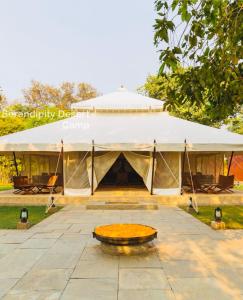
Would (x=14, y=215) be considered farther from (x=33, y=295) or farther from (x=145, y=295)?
(x=145, y=295)

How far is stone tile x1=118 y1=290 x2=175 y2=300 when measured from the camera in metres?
3.92

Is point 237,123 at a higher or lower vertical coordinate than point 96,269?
higher

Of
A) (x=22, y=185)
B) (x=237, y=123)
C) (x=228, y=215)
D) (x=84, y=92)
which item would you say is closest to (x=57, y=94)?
(x=84, y=92)

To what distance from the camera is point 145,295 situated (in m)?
4.00

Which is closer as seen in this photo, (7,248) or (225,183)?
(7,248)

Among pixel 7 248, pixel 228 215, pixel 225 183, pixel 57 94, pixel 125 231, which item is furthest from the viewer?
pixel 57 94

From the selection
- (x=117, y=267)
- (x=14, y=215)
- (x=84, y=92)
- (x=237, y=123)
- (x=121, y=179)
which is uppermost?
(x=84, y=92)

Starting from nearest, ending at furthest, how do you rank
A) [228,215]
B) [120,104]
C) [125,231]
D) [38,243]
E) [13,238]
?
[125,231] < [38,243] < [13,238] < [228,215] < [120,104]

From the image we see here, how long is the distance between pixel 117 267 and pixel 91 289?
2.91ft

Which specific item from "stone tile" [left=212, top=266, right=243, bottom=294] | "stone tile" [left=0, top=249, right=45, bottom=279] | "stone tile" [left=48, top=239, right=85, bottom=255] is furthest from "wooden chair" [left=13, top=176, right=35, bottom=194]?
"stone tile" [left=212, top=266, right=243, bottom=294]

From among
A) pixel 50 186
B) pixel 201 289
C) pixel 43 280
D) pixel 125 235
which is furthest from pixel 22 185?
pixel 201 289

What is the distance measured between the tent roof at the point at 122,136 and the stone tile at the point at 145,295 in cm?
Answer: 878

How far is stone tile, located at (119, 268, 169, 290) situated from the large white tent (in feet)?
26.5

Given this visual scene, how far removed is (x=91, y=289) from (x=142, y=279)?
742mm
